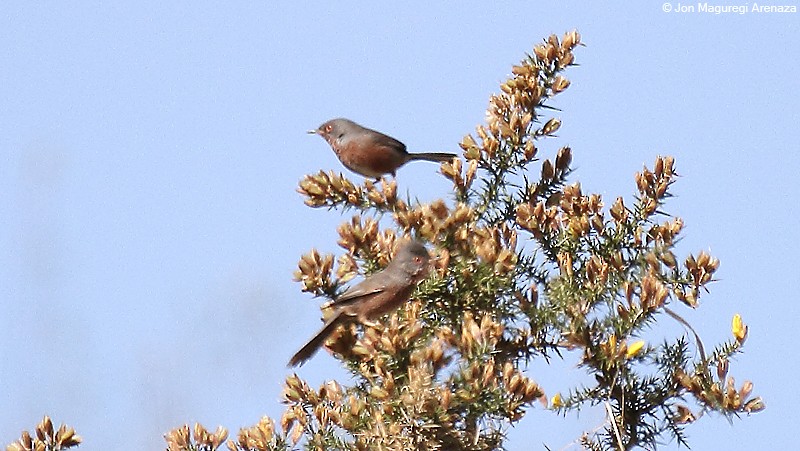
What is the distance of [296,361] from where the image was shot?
4.32m

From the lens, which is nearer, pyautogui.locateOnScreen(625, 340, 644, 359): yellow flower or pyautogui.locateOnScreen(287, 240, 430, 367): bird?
pyautogui.locateOnScreen(625, 340, 644, 359): yellow flower

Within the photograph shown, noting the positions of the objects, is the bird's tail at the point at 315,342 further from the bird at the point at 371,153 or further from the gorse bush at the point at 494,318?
the bird at the point at 371,153

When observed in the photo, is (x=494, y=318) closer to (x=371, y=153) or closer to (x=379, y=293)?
(x=379, y=293)

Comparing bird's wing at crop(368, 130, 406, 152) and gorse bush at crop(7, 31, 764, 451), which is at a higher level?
bird's wing at crop(368, 130, 406, 152)

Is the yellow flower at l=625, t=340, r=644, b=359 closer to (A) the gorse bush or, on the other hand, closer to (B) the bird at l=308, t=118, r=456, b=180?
(A) the gorse bush

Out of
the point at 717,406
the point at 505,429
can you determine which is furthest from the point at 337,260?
the point at 717,406

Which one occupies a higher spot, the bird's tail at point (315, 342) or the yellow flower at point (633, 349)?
the bird's tail at point (315, 342)

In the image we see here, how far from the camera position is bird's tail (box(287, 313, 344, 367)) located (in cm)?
408

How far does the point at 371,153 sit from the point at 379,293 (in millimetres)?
2243

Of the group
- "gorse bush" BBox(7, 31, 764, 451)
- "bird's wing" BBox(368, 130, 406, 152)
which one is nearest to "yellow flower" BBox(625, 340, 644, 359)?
"gorse bush" BBox(7, 31, 764, 451)

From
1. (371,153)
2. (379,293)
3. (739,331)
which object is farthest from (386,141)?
(739,331)

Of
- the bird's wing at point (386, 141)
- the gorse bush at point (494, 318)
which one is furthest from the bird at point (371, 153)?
the gorse bush at point (494, 318)

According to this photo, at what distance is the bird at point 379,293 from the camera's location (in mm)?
3928

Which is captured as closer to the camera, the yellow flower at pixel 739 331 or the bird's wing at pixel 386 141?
the yellow flower at pixel 739 331
